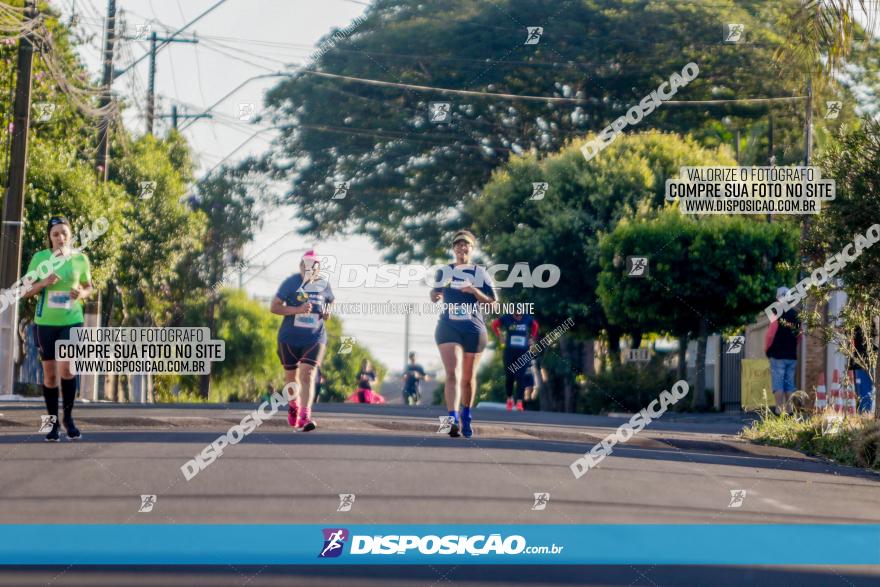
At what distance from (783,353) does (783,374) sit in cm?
33

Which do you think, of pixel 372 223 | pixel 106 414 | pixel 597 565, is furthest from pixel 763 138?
pixel 597 565

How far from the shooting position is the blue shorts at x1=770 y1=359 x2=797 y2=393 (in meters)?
18.5

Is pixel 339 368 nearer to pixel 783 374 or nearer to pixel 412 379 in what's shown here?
pixel 412 379

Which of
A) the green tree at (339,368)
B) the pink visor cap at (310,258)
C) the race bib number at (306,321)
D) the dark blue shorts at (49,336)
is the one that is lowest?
the green tree at (339,368)

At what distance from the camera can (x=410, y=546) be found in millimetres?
7066

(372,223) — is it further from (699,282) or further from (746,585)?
(746,585)

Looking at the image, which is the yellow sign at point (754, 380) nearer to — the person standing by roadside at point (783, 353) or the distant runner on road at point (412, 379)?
the person standing by roadside at point (783, 353)

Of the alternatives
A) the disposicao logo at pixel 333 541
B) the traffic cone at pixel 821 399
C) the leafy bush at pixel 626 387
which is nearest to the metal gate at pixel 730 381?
the leafy bush at pixel 626 387

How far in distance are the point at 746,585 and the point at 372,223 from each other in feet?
109

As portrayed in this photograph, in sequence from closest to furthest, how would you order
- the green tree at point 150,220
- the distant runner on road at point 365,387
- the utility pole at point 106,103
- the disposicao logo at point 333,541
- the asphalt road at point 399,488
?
the asphalt road at point 399,488, the disposicao logo at point 333,541, the distant runner on road at point 365,387, the utility pole at point 106,103, the green tree at point 150,220

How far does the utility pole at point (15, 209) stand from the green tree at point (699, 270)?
13435 millimetres

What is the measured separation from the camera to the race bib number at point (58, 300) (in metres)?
11.3

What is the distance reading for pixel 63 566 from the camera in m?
6.54

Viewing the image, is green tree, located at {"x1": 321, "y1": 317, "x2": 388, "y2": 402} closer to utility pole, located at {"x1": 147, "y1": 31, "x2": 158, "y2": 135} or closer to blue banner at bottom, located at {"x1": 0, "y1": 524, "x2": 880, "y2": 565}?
utility pole, located at {"x1": 147, "y1": 31, "x2": 158, "y2": 135}
